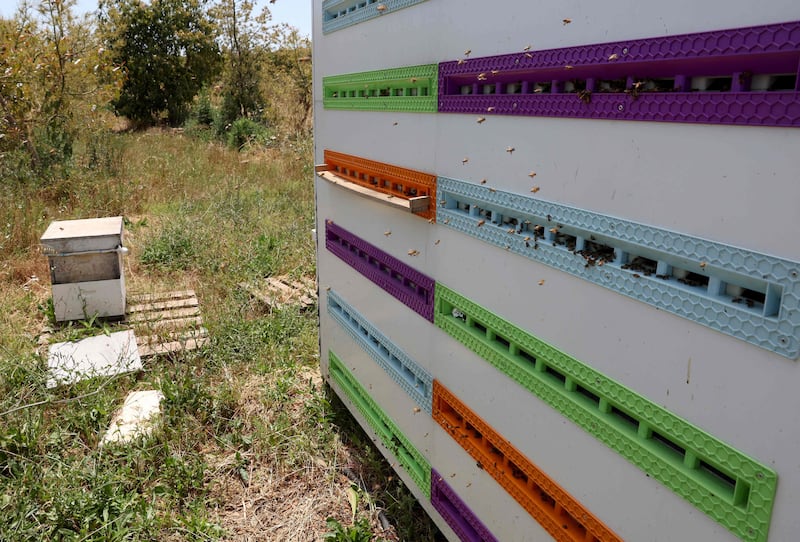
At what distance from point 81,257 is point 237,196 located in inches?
160

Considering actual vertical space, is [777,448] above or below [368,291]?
above

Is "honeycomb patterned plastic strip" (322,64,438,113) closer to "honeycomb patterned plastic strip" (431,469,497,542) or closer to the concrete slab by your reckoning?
"honeycomb patterned plastic strip" (431,469,497,542)

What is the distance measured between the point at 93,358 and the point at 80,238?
3.49 feet

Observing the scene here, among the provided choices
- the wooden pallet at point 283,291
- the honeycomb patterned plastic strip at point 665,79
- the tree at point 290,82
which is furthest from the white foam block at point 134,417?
the tree at point 290,82

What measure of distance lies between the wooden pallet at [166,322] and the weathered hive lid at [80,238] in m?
0.64

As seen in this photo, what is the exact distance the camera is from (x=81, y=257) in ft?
16.0

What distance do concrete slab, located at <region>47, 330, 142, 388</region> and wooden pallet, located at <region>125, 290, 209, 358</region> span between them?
137 millimetres

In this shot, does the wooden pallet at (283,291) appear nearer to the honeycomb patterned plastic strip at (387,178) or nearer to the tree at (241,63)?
the honeycomb patterned plastic strip at (387,178)

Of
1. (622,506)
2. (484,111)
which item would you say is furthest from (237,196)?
(622,506)

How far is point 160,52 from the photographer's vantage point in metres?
20.4

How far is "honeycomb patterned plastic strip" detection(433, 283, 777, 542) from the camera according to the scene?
1283 mm

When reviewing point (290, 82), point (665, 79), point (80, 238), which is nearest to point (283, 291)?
point (80, 238)

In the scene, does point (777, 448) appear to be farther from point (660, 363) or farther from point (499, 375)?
point (499, 375)

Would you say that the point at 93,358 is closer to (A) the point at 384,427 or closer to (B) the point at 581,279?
(A) the point at 384,427
